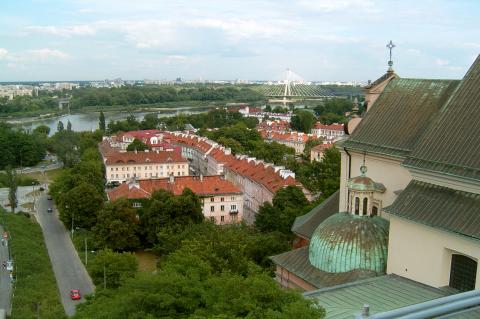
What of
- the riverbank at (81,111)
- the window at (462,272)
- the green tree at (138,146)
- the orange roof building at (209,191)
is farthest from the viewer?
the riverbank at (81,111)

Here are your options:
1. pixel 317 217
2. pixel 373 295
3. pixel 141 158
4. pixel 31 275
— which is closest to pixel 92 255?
pixel 31 275

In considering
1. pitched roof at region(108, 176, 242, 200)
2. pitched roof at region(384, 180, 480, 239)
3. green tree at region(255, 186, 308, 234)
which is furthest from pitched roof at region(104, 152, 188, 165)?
pitched roof at region(384, 180, 480, 239)

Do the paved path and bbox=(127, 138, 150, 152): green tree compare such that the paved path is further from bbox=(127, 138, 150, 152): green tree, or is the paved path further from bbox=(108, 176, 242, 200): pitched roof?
bbox=(127, 138, 150, 152): green tree

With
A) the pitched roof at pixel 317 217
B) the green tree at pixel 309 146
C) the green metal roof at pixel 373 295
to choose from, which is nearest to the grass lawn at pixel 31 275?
the pitched roof at pixel 317 217

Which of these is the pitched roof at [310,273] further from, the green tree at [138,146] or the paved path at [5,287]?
the green tree at [138,146]

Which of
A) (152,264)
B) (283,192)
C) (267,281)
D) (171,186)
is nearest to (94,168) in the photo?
(171,186)

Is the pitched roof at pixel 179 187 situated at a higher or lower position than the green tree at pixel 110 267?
higher

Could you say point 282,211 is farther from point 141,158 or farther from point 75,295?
point 141,158
